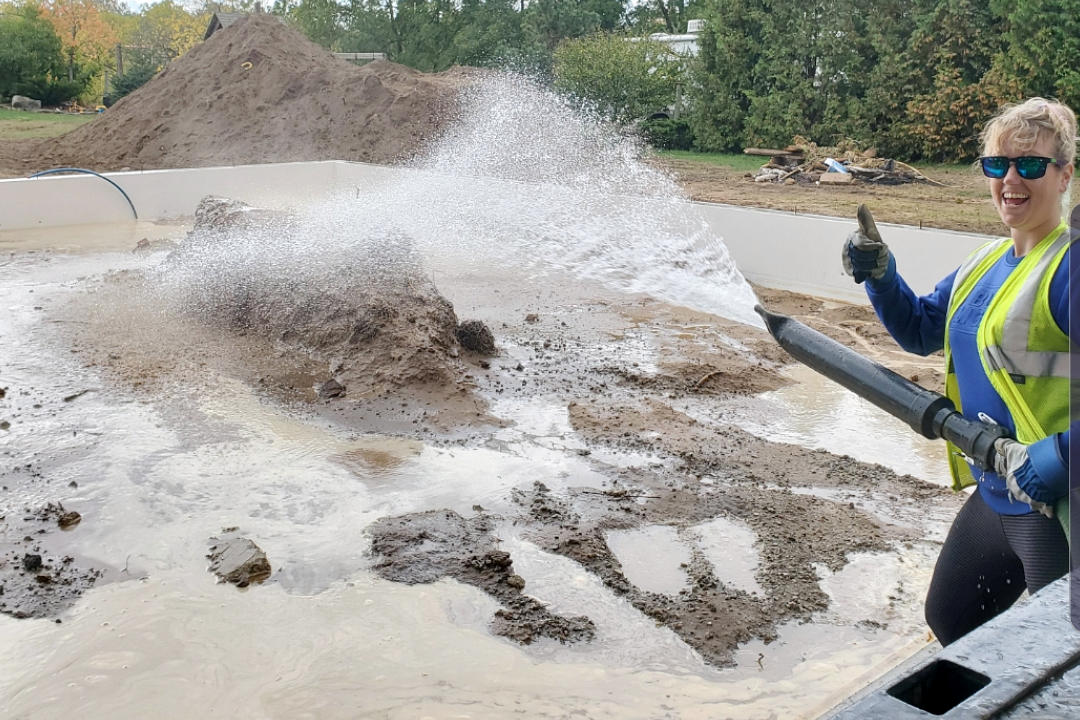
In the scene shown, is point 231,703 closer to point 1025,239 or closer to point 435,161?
point 1025,239

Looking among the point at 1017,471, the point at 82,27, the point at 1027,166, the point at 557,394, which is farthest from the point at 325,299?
the point at 82,27

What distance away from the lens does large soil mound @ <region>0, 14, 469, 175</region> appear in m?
21.1

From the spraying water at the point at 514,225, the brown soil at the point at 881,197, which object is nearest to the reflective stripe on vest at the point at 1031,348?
the spraying water at the point at 514,225

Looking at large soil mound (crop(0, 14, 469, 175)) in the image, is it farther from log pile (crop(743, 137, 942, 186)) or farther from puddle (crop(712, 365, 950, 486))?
puddle (crop(712, 365, 950, 486))

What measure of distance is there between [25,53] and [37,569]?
3206cm

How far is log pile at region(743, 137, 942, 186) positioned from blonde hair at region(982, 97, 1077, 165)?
14.6m

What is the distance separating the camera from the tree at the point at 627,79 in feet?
78.6

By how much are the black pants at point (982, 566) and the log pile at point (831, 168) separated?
14620mm

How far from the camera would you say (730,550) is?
5383 mm

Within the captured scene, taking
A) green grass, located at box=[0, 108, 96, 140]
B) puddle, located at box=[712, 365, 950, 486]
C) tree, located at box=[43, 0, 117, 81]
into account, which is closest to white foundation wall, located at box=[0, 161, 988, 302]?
puddle, located at box=[712, 365, 950, 486]

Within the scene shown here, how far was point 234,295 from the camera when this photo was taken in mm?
9602

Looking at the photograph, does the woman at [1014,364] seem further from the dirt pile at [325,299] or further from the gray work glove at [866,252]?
the dirt pile at [325,299]

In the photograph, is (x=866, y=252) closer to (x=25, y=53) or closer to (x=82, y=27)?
(x=25, y=53)

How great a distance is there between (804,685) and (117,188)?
1472cm
